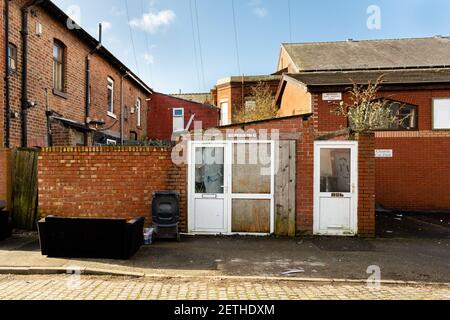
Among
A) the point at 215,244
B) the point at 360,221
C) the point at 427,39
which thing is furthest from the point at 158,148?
the point at 427,39

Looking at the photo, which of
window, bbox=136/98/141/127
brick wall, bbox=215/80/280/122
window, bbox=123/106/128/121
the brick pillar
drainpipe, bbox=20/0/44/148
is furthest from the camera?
brick wall, bbox=215/80/280/122

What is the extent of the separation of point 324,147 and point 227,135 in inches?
94.2

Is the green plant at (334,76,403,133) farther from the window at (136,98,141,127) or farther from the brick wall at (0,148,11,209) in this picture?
the window at (136,98,141,127)

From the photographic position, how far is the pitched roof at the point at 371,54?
15.8 m

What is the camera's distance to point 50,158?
307 inches

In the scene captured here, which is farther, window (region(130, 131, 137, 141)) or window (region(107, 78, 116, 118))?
window (region(130, 131, 137, 141))

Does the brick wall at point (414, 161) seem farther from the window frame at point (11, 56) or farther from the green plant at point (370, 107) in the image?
the window frame at point (11, 56)

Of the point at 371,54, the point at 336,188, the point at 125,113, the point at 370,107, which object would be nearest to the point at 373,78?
the point at 370,107

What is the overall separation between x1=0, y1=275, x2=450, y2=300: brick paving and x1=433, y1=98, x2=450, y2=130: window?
9.12 meters

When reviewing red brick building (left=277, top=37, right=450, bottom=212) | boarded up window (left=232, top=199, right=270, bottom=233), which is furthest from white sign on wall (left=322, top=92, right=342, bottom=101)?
boarded up window (left=232, top=199, right=270, bottom=233)

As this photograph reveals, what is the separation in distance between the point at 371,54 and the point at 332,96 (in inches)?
307

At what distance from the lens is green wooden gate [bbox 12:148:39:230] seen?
805cm

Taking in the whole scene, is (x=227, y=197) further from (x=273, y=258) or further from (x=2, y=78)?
(x=2, y=78)

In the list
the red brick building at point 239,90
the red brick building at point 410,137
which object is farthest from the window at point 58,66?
the red brick building at point 239,90
